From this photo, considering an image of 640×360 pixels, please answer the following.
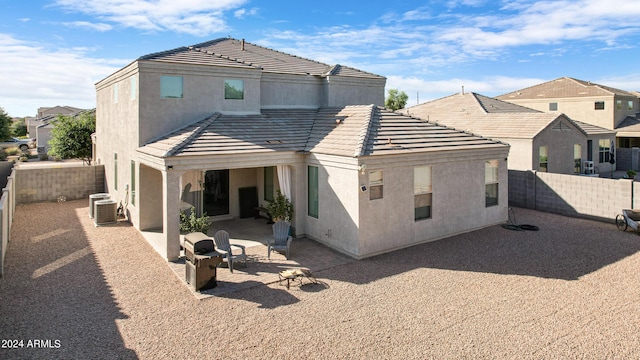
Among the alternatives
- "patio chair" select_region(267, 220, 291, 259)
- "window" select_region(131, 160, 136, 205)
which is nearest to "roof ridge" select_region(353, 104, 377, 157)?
"patio chair" select_region(267, 220, 291, 259)

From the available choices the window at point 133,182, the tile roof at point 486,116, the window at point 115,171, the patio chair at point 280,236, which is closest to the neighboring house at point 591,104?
the tile roof at point 486,116

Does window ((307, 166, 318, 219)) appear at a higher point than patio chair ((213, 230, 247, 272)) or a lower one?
higher

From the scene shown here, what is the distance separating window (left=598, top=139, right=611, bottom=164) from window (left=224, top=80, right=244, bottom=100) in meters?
27.0

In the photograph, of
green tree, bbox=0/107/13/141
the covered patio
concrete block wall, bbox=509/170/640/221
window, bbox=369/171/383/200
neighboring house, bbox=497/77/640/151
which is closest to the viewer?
the covered patio

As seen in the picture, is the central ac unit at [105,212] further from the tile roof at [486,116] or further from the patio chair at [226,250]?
the tile roof at [486,116]

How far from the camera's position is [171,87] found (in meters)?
15.9

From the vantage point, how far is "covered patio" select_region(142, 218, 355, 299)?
10969mm

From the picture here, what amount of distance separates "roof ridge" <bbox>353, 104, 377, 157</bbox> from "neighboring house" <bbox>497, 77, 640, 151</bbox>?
109 feet

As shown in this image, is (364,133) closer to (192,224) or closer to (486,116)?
(192,224)

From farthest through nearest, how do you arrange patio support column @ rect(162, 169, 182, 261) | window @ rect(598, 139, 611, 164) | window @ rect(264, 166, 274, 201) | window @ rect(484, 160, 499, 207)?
window @ rect(598, 139, 611, 164) → window @ rect(264, 166, 274, 201) → window @ rect(484, 160, 499, 207) → patio support column @ rect(162, 169, 182, 261)

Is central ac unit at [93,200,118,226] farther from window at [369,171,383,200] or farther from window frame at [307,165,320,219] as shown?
window at [369,171,383,200]

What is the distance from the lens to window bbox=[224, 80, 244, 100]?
16984mm

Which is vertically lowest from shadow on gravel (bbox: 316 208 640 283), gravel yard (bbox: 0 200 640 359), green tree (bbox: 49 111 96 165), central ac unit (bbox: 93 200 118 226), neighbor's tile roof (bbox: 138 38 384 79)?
gravel yard (bbox: 0 200 640 359)

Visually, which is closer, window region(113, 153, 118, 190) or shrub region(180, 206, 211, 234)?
shrub region(180, 206, 211, 234)
